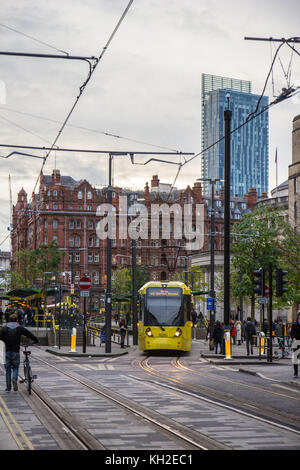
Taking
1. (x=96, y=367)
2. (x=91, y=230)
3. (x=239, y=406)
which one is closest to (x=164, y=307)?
(x=96, y=367)

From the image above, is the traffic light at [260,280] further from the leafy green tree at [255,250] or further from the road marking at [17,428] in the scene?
the leafy green tree at [255,250]

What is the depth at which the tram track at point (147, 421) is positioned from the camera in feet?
34.6

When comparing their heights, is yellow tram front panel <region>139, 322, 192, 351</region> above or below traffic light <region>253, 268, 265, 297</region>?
below

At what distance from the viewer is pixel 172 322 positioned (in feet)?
105

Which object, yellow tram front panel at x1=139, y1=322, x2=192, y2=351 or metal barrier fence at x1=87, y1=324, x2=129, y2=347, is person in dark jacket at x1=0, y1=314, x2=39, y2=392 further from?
metal barrier fence at x1=87, y1=324, x2=129, y2=347

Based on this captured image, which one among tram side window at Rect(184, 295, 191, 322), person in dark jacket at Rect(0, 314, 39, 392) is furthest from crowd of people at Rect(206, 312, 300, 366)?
person in dark jacket at Rect(0, 314, 39, 392)

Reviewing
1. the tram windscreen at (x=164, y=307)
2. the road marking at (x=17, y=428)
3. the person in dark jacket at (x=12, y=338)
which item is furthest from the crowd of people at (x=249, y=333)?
the road marking at (x=17, y=428)

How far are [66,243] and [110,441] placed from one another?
113 meters

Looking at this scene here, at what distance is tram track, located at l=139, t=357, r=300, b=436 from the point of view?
1301cm

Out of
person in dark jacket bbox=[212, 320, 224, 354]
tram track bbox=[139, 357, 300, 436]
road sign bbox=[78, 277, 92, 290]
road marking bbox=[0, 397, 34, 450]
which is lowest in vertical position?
tram track bbox=[139, 357, 300, 436]

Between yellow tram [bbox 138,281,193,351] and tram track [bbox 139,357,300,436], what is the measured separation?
10.3 meters

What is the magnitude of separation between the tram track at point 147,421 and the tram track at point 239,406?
1535mm

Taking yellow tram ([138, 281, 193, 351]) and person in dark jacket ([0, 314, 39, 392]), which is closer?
person in dark jacket ([0, 314, 39, 392])
